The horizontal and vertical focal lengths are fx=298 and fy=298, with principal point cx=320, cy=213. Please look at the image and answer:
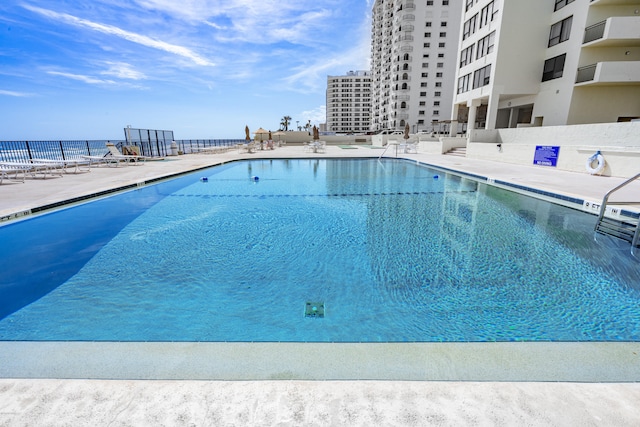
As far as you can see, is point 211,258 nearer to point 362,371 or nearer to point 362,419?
point 362,371

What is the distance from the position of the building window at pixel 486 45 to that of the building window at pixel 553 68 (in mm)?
3555

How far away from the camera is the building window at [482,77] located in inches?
818

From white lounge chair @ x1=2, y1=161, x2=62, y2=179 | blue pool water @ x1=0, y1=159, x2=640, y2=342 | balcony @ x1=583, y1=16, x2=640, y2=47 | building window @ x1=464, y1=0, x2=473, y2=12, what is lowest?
blue pool water @ x1=0, y1=159, x2=640, y2=342

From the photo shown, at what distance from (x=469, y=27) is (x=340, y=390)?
2984cm

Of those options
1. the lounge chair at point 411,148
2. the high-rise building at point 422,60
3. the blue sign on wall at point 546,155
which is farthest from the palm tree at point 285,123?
the blue sign on wall at point 546,155

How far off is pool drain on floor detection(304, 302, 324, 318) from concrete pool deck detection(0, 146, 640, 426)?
2.78 feet

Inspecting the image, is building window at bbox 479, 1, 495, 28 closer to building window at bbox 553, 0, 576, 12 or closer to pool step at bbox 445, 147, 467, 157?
building window at bbox 553, 0, 576, 12

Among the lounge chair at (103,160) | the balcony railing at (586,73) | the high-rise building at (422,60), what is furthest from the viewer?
the high-rise building at (422,60)

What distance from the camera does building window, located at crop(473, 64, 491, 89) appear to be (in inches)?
818

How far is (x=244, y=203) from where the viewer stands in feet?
28.0

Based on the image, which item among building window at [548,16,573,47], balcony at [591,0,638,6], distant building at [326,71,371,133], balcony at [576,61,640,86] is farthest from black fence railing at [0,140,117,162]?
distant building at [326,71,371,133]

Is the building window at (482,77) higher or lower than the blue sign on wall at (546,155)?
higher

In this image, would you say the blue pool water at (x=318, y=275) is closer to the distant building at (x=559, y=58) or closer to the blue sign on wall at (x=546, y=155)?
the blue sign on wall at (x=546, y=155)

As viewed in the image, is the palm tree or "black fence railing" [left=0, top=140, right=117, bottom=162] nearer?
"black fence railing" [left=0, top=140, right=117, bottom=162]
